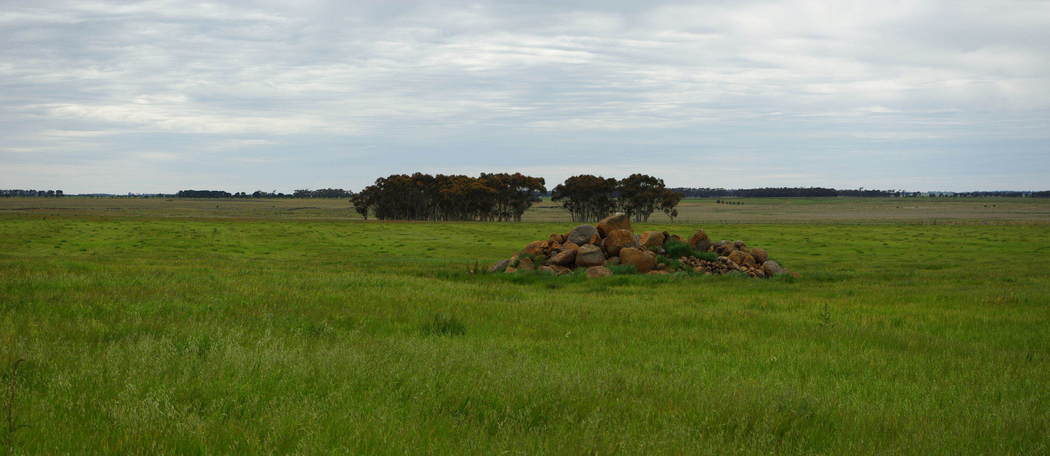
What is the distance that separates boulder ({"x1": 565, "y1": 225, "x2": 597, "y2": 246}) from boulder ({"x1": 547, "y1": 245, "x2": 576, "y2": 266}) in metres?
1.35

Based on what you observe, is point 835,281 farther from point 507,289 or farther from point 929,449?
point 929,449

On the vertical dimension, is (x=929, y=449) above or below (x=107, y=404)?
below

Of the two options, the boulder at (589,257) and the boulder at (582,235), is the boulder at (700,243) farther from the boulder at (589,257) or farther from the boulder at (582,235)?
the boulder at (589,257)

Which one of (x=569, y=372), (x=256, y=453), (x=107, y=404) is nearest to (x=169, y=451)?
(x=256, y=453)

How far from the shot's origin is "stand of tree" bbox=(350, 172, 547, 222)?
127250mm

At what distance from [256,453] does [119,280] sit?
15579mm

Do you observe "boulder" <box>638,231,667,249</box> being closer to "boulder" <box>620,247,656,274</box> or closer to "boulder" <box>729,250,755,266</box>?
"boulder" <box>620,247,656,274</box>

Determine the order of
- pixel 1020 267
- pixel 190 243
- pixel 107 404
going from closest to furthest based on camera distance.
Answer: pixel 107 404 < pixel 1020 267 < pixel 190 243

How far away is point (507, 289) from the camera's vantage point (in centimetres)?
2180

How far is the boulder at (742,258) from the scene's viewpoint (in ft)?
96.4

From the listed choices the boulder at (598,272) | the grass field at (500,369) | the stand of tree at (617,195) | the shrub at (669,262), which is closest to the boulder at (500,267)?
the boulder at (598,272)

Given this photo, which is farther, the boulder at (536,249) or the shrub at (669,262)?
the boulder at (536,249)

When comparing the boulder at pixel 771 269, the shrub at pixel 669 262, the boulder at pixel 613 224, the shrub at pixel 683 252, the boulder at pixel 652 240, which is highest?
the boulder at pixel 613 224

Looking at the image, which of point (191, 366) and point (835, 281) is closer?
point (191, 366)
